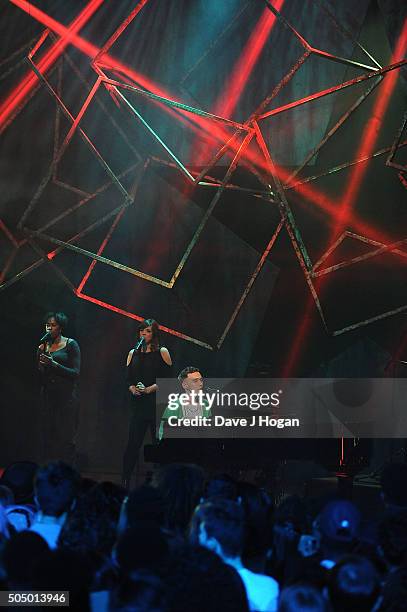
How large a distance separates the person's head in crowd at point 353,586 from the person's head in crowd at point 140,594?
1.49 ft

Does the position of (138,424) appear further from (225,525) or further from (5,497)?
(225,525)

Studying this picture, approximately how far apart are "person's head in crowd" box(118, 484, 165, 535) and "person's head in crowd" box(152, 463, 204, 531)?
0.09m

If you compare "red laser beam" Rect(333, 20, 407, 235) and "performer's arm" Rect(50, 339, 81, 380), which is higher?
"red laser beam" Rect(333, 20, 407, 235)

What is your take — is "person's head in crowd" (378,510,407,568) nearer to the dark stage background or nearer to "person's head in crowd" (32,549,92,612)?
"person's head in crowd" (32,549,92,612)

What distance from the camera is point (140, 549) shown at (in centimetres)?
231

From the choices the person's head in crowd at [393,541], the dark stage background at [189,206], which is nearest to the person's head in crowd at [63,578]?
the person's head in crowd at [393,541]

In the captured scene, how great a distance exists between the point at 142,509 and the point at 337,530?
0.66 meters

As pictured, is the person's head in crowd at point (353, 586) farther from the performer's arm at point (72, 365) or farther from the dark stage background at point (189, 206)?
the dark stage background at point (189, 206)

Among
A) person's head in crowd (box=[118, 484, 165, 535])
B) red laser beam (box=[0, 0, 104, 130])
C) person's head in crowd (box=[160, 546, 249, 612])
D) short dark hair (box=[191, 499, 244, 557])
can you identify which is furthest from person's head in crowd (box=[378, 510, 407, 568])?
red laser beam (box=[0, 0, 104, 130])

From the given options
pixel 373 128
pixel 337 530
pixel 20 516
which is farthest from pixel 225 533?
pixel 373 128

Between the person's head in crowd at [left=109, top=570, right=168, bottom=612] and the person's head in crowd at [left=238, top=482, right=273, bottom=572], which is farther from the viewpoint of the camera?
the person's head in crowd at [left=238, top=482, right=273, bottom=572]

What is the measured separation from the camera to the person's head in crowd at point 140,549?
2238mm

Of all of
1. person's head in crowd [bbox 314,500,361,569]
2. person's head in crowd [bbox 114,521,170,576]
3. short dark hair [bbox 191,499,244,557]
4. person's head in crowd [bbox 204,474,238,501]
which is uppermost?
person's head in crowd [bbox 204,474,238,501]

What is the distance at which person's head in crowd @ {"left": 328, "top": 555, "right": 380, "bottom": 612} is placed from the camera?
217 cm
